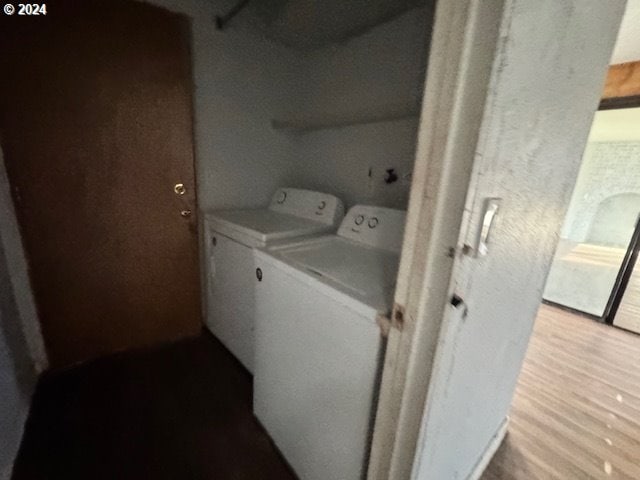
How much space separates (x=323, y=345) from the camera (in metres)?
0.89

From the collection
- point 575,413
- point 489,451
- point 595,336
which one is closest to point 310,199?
point 489,451

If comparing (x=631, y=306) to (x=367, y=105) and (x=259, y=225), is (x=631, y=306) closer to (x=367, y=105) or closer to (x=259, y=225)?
(x=367, y=105)

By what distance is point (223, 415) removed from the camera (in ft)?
4.68

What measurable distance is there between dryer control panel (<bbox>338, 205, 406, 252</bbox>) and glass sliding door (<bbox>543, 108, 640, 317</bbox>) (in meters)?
2.75

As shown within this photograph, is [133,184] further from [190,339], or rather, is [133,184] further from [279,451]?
[279,451]

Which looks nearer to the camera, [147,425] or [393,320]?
[393,320]

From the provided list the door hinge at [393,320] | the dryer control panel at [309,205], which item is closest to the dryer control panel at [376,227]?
the dryer control panel at [309,205]

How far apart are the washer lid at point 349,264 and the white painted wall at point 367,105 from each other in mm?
464

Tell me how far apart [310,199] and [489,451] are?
5.35 ft

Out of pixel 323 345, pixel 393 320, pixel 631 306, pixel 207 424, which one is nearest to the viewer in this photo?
pixel 393 320

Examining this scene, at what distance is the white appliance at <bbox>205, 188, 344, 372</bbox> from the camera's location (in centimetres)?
145

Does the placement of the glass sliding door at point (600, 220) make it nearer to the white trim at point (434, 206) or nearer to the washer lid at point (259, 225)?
the washer lid at point (259, 225)

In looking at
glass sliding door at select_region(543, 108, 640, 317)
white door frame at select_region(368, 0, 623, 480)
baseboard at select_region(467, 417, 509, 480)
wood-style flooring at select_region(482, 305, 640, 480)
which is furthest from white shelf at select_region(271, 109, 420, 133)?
glass sliding door at select_region(543, 108, 640, 317)

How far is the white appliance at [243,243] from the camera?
57.2 inches
